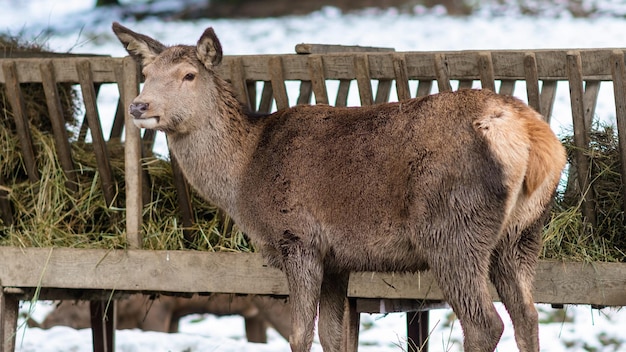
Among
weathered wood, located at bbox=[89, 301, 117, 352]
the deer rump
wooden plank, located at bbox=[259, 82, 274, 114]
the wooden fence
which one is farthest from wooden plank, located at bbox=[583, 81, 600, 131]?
weathered wood, located at bbox=[89, 301, 117, 352]

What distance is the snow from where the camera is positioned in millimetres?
12125

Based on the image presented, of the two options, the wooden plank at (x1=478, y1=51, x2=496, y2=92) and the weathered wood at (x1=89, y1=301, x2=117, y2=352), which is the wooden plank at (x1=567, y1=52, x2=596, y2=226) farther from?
the weathered wood at (x1=89, y1=301, x2=117, y2=352)

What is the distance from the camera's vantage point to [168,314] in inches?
503

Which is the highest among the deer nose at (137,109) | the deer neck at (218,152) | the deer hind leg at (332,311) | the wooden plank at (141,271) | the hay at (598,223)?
the deer nose at (137,109)

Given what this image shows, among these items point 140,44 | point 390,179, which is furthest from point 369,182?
point 140,44

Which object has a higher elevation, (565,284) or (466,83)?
(466,83)

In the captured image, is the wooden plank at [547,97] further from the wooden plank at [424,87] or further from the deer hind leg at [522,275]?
the deer hind leg at [522,275]

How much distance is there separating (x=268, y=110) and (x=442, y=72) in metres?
1.75

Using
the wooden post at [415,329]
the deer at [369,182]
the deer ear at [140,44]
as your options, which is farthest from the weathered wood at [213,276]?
the deer ear at [140,44]

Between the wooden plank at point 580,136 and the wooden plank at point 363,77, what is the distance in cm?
133

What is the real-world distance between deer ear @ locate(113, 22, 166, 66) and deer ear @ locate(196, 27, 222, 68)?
0.33 metres

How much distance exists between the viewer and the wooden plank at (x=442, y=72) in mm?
6746

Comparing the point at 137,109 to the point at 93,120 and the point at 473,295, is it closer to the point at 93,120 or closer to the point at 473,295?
the point at 93,120

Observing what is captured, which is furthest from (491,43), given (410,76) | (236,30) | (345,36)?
(410,76)
